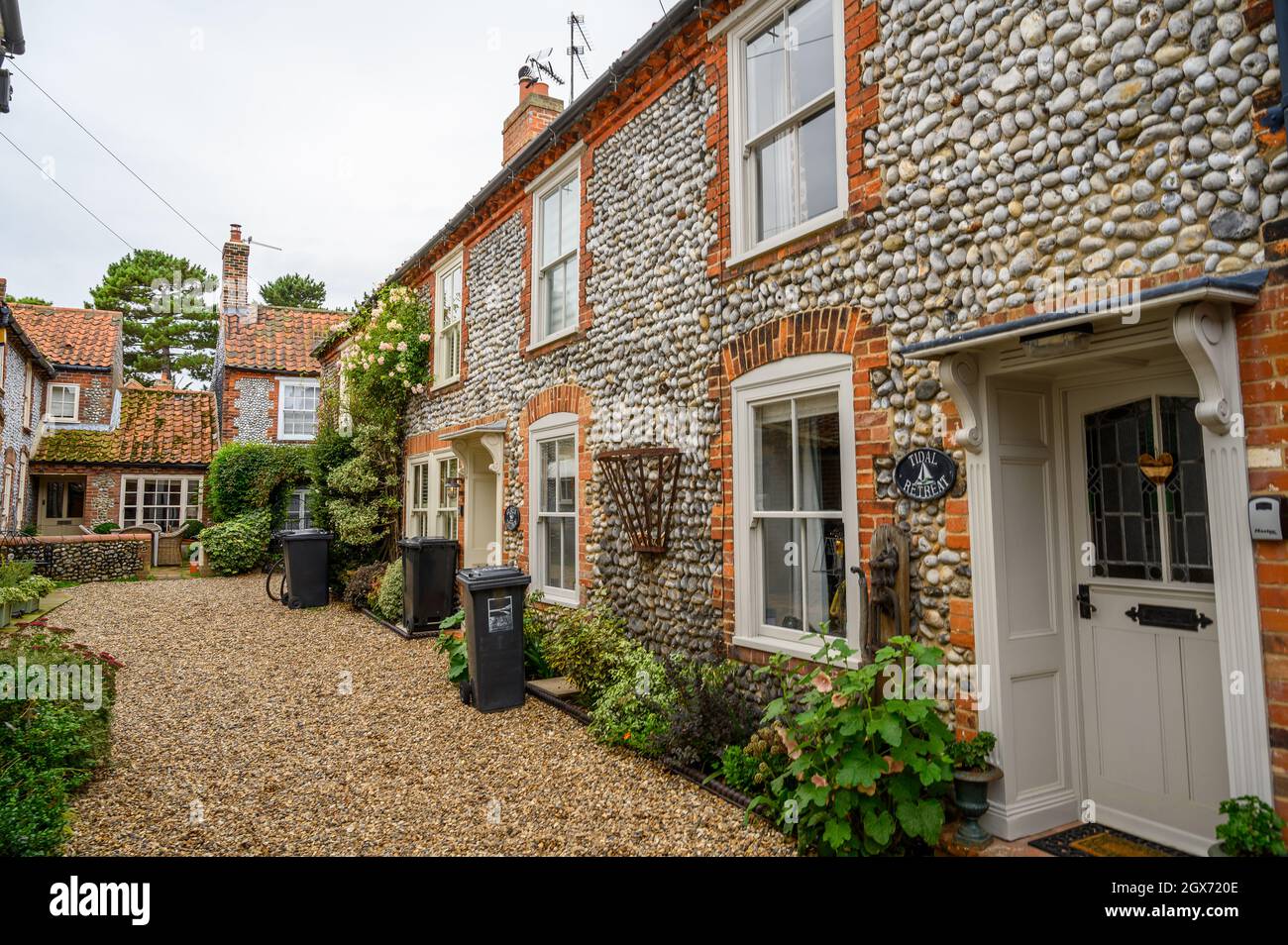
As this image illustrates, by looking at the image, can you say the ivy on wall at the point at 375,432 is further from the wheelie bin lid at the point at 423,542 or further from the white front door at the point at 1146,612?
the white front door at the point at 1146,612

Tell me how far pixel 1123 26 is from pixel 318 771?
6.30 meters

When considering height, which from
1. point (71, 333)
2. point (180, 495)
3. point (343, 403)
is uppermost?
point (71, 333)

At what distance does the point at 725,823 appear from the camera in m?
4.07

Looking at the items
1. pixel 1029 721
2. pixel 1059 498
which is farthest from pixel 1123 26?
pixel 1029 721

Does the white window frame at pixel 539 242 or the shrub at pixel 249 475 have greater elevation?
the white window frame at pixel 539 242

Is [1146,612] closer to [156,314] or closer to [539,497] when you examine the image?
[539,497]

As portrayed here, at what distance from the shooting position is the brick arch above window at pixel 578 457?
7.48 meters

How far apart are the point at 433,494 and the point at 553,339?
15.8ft

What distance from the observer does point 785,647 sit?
197 inches

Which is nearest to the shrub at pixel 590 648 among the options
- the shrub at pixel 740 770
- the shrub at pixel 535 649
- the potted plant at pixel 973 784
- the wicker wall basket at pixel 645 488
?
the shrub at pixel 535 649

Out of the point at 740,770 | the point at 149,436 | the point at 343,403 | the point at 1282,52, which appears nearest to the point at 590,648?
the point at 740,770

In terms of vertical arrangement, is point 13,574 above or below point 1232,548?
below

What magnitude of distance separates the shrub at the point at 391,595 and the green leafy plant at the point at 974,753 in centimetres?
866
